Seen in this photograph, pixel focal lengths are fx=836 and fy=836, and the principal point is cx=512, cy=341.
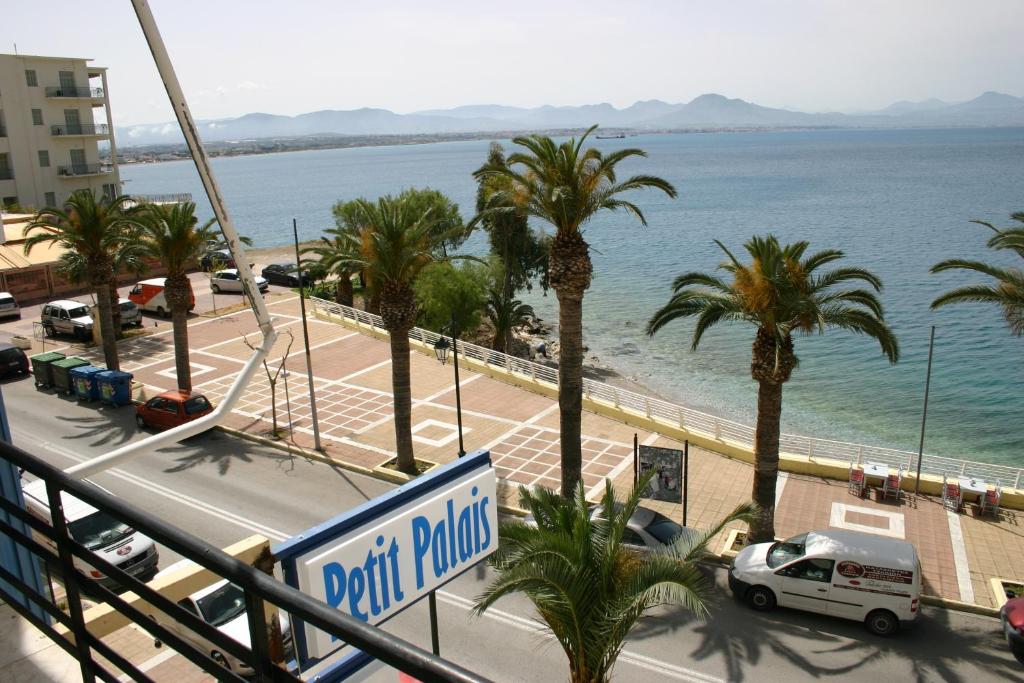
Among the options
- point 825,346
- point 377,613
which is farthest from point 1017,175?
point 377,613

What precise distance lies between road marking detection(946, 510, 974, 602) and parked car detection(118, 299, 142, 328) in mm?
32421

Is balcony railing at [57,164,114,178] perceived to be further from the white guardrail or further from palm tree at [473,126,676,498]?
palm tree at [473,126,676,498]

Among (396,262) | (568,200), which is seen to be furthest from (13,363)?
(568,200)

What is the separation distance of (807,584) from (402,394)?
10.6 meters

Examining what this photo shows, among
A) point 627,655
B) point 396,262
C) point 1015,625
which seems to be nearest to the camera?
point 1015,625

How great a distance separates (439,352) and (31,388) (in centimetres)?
1472

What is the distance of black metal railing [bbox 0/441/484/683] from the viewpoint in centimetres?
182

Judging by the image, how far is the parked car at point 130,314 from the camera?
36.6 m

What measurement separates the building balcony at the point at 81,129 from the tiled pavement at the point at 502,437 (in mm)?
31389

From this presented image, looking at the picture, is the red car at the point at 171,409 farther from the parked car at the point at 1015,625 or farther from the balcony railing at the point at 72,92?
the balcony railing at the point at 72,92

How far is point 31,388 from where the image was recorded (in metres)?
29.4

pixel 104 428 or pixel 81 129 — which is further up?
pixel 81 129

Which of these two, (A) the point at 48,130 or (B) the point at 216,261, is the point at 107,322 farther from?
(A) the point at 48,130

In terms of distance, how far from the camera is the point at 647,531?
16.7m
